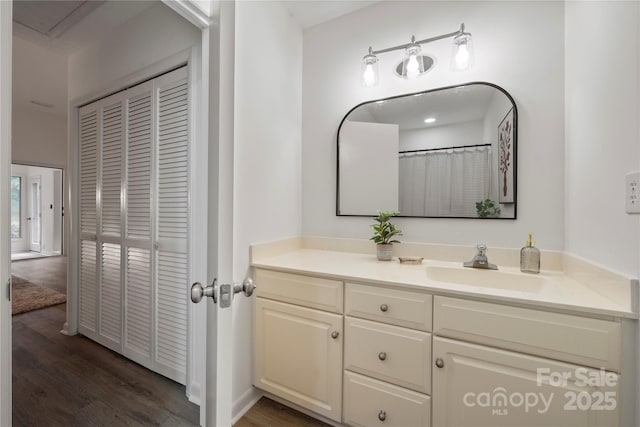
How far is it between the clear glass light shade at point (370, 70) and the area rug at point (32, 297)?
354 cm

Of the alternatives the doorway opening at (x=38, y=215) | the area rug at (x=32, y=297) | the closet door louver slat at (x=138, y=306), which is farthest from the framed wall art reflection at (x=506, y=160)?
the doorway opening at (x=38, y=215)

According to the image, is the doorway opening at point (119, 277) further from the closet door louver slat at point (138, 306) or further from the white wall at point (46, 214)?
the white wall at point (46, 214)

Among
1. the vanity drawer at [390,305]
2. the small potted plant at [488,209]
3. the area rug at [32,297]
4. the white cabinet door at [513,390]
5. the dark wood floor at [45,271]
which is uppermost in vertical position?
the small potted plant at [488,209]

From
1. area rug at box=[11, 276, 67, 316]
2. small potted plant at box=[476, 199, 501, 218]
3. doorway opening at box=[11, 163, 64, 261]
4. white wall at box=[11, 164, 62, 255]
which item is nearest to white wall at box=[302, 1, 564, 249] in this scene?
small potted plant at box=[476, 199, 501, 218]

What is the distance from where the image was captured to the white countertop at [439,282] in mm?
870

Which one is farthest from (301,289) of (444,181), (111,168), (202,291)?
(111,168)

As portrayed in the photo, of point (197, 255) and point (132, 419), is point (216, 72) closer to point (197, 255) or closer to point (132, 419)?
point (197, 255)

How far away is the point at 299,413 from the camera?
55.9 inches

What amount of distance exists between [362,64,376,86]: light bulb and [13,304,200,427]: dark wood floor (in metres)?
2.31

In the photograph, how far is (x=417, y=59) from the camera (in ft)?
5.31

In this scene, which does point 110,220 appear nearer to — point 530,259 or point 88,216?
point 88,216

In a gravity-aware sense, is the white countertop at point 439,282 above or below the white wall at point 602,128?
below

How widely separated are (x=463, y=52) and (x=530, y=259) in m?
1.21

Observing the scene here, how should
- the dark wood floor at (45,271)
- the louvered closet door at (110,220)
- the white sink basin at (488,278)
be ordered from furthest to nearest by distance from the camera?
the dark wood floor at (45,271), the louvered closet door at (110,220), the white sink basin at (488,278)
